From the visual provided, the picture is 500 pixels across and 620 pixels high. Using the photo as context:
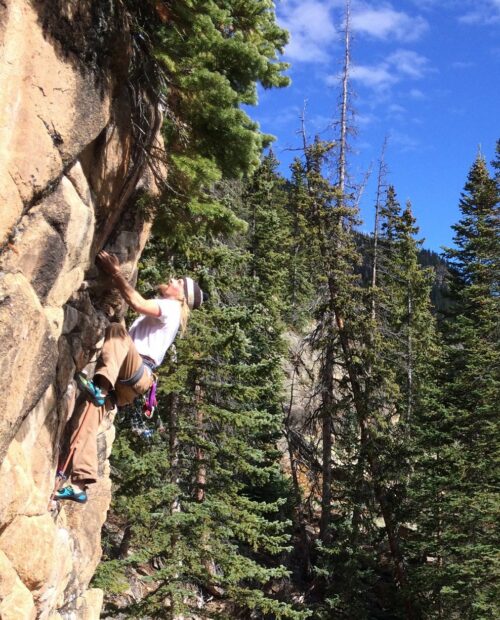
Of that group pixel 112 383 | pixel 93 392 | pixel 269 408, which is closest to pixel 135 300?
pixel 112 383

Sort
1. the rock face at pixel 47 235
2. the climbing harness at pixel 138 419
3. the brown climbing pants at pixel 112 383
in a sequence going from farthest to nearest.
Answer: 1. the climbing harness at pixel 138 419
2. the brown climbing pants at pixel 112 383
3. the rock face at pixel 47 235

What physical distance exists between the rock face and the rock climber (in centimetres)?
27

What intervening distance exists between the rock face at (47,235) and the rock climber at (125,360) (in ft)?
0.89

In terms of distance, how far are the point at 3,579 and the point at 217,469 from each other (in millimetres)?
7424

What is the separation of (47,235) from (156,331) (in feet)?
5.38

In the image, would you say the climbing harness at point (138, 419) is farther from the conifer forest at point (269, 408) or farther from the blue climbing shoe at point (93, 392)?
the blue climbing shoe at point (93, 392)

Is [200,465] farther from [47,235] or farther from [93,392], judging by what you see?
[47,235]

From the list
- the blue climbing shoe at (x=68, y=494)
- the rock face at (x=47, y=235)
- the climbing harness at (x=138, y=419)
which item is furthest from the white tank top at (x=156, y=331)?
the climbing harness at (x=138, y=419)

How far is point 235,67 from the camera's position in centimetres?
664

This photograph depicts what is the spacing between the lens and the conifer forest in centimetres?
674

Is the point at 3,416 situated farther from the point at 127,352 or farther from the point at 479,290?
the point at 479,290

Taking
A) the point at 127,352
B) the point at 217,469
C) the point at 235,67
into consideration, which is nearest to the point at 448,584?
the point at 217,469

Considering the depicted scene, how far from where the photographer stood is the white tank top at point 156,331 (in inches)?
232

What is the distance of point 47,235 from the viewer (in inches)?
191
